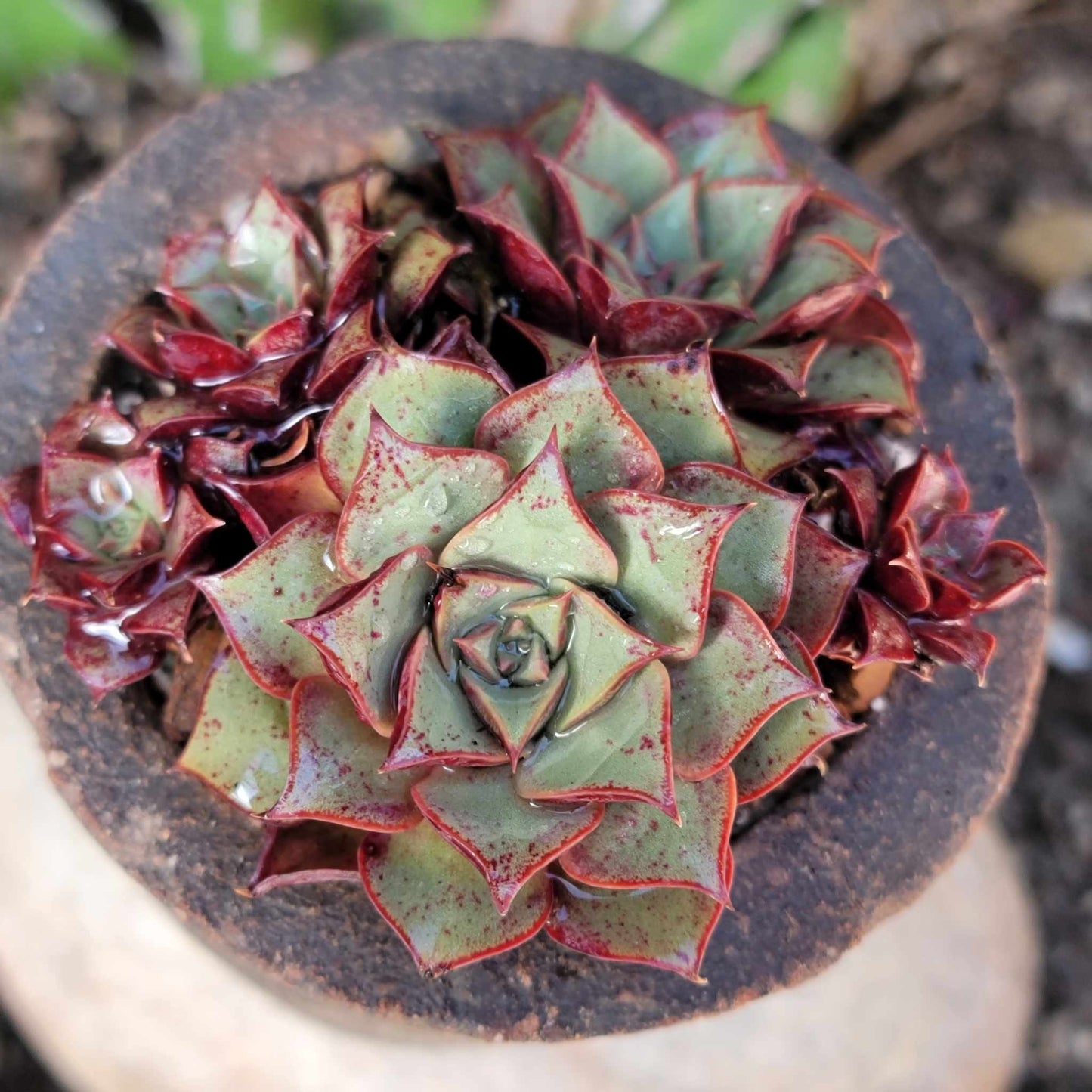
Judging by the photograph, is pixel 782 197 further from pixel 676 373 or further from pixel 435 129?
pixel 435 129

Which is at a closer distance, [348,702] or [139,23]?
[348,702]

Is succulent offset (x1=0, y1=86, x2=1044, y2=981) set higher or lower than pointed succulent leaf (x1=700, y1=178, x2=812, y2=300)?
lower

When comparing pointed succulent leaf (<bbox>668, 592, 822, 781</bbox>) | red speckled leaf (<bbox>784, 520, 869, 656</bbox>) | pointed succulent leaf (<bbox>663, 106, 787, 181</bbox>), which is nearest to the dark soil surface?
pointed succulent leaf (<bbox>663, 106, 787, 181</bbox>)

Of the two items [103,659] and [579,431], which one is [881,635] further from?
[103,659]

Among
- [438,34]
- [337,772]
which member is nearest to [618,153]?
[337,772]

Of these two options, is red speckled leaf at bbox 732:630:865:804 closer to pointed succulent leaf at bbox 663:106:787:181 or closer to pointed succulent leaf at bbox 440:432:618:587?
pointed succulent leaf at bbox 440:432:618:587

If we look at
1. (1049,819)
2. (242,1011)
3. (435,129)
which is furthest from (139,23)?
(1049,819)

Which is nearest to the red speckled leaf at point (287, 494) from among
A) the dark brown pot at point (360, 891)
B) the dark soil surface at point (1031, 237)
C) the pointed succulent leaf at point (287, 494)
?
the pointed succulent leaf at point (287, 494)
